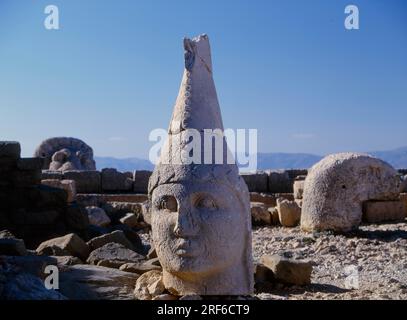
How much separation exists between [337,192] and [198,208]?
5.66 m

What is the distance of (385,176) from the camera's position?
423 inches

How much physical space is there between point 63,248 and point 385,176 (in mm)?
6468

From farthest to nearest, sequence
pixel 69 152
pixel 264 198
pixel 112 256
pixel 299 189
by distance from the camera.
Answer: pixel 69 152, pixel 264 198, pixel 299 189, pixel 112 256

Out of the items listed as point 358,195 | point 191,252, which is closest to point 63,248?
point 191,252

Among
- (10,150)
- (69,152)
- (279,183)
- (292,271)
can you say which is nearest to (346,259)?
(292,271)

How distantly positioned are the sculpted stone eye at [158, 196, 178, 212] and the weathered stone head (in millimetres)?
16363

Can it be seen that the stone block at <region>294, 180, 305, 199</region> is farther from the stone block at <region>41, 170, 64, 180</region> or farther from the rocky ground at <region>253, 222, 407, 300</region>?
the stone block at <region>41, 170, 64, 180</region>

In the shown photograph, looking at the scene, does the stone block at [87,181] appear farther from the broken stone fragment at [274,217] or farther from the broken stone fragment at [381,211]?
the broken stone fragment at [381,211]

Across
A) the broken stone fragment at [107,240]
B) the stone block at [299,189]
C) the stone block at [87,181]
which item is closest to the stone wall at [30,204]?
the broken stone fragment at [107,240]

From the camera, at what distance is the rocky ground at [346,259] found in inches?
251

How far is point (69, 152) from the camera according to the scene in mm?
21234

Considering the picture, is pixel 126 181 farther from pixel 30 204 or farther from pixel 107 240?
pixel 107 240

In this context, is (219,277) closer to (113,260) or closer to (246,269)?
(246,269)

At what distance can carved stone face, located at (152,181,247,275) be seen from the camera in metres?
4.67
